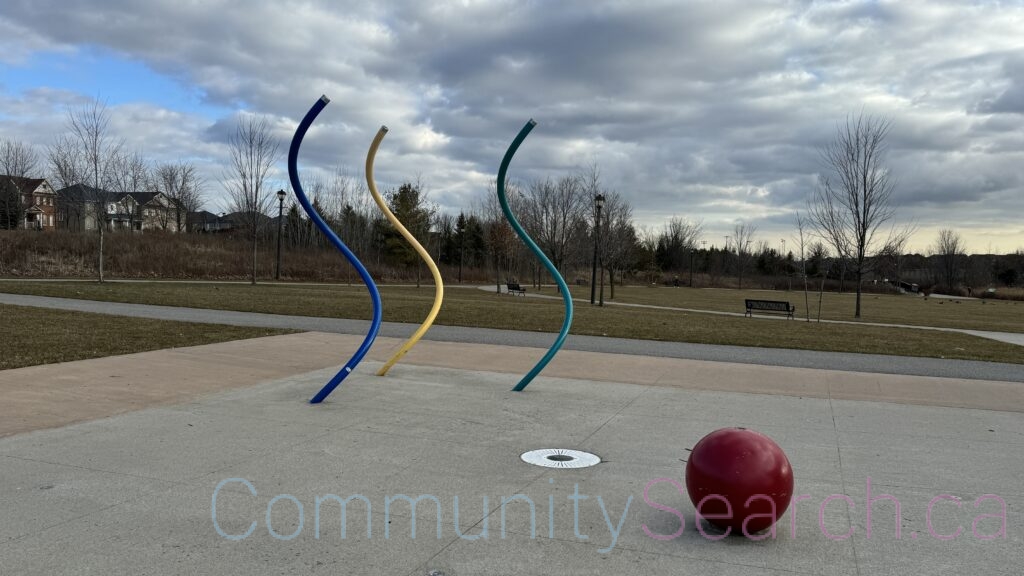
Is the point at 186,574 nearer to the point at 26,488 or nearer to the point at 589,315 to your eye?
the point at 26,488

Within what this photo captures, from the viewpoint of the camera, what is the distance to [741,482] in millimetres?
3924

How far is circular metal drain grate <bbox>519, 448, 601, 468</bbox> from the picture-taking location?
5534mm

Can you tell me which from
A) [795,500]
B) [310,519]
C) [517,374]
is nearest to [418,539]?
[310,519]

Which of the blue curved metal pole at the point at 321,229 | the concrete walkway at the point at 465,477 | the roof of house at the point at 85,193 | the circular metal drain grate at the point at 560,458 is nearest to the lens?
the concrete walkway at the point at 465,477

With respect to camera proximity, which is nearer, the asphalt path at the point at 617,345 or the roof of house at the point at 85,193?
the asphalt path at the point at 617,345

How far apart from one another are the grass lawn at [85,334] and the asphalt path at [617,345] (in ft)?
3.88

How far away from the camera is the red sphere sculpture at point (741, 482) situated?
392cm

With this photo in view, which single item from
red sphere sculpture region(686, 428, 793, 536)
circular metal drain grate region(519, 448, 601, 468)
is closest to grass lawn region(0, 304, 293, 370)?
circular metal drain grate region(519, 448, 601, 468)

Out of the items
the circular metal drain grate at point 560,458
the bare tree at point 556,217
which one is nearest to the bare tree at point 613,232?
the bare tree at point 556,217

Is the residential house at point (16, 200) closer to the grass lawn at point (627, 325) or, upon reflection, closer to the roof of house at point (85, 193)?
the roof of house at point (85, 193)

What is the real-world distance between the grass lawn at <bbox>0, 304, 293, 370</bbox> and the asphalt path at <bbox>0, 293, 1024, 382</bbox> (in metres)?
1.18

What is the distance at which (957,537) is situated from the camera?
13.5 ft

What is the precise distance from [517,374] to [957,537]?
6539mm

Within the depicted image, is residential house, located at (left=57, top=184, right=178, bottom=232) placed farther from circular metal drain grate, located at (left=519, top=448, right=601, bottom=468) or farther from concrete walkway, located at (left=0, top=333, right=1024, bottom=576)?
circular metal drain grate, located at (left=519, top=448, right=601, bottom=468)
